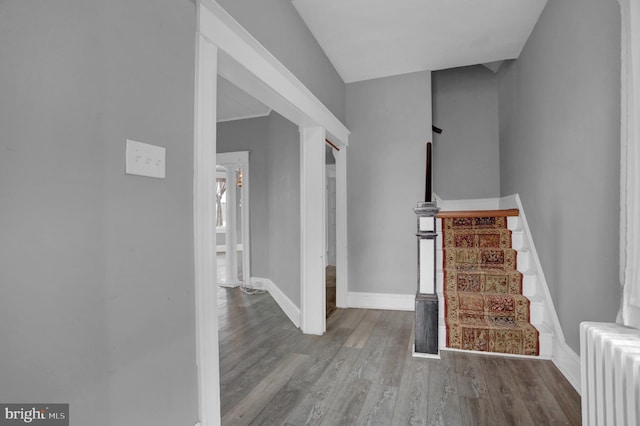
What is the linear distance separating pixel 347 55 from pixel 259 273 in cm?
337

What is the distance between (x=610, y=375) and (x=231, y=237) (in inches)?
194

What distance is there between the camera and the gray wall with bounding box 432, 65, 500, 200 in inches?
180

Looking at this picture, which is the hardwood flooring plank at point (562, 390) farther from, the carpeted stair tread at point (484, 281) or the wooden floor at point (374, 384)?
the carpeted stair tread at point (484, 281)

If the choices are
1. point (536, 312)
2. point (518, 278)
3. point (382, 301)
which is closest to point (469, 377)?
point (536, 312)

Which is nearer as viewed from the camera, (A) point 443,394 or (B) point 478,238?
(A) point 443,394

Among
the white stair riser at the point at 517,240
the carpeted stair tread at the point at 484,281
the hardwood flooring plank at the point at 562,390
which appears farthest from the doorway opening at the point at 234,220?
the hardwood flooring plank at the point at 562,390

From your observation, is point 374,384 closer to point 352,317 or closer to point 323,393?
point 323,393

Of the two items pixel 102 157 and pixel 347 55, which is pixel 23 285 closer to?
pixel 102 157

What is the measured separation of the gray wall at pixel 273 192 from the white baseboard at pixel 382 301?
81 centimetres

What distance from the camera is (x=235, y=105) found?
466cm

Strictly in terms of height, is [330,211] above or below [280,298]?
above

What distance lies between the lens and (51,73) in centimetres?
88

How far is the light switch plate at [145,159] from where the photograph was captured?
1.10 metres

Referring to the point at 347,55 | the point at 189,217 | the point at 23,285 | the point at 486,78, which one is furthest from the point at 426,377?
the point at 486,78
